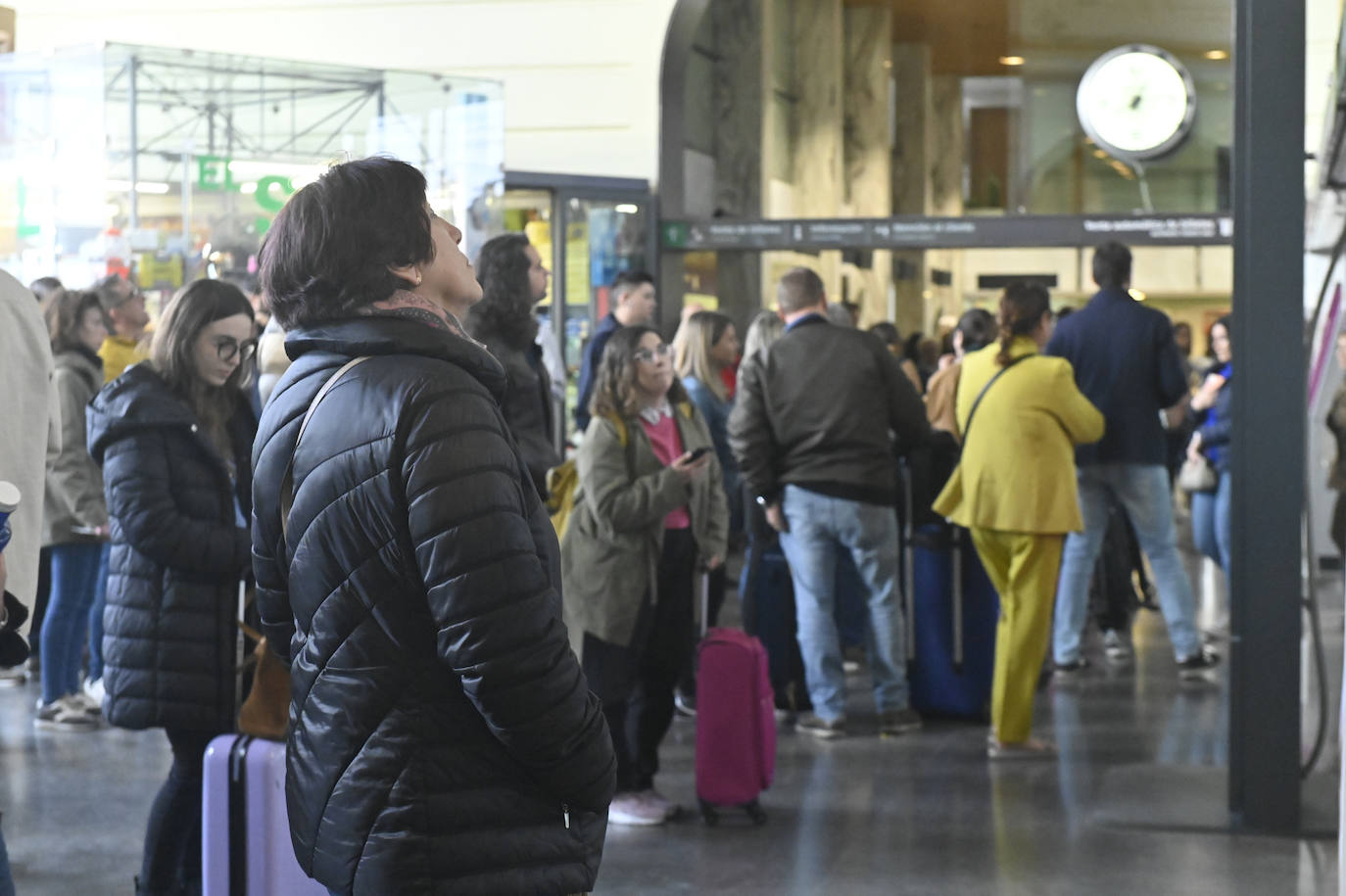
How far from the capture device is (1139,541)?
742cm

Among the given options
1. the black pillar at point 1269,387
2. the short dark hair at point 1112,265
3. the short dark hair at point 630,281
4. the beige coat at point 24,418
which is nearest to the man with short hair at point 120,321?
the short dark hair at point 630,281

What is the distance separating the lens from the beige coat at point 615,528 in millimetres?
5043

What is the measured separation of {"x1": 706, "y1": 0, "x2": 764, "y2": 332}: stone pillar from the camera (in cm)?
1254

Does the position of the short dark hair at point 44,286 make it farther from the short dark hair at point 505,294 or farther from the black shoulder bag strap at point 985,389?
the black shoulder bag strap at point 985,389

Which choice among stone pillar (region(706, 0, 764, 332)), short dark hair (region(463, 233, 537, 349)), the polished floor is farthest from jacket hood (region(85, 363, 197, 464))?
stone pillar (region(706, 0, 764, 332))

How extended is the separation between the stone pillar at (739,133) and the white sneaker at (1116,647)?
4.91 m

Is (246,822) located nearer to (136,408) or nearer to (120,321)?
(136,408)

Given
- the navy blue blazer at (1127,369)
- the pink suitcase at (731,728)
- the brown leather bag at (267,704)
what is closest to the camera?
the brown leather bag at (267,704)

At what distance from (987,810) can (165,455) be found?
9.20ft

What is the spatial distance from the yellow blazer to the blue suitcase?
2.40 ft

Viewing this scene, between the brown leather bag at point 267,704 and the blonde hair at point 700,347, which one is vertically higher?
the blonde hair at point 700,347

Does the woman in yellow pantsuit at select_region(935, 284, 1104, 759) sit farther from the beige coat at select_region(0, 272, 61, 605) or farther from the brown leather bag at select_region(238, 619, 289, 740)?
the beige coat at select_region(0, 272, 61, 605)

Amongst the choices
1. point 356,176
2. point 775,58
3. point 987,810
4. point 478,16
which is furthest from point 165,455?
point 775,58

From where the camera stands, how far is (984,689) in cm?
672
